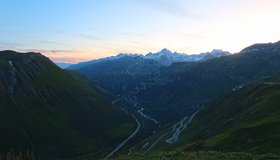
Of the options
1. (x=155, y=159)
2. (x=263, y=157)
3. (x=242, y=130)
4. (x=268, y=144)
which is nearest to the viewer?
(x=263, y=157)

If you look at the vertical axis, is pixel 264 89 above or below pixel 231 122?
above

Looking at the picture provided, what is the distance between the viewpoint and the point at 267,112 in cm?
12588

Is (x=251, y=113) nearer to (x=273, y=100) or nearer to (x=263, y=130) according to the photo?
(x=273, y=100)

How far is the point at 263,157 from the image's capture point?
40.4m

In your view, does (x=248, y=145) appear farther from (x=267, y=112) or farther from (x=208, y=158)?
(x=267, y=112)

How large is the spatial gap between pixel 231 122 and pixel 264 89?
45.1 m

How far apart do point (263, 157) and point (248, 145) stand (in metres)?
36.8

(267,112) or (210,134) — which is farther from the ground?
(267,112)

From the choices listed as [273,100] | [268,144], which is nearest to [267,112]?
[273,100]

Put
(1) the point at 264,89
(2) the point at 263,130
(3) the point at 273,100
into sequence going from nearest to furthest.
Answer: (2) the point at 263,130 → (3) the point at 273,100 → (1) the point at 264,89

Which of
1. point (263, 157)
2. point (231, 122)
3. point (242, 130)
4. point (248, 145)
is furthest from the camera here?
point (231, 122)

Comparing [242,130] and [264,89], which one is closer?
[242,130]

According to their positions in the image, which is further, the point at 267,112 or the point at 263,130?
the point at 267,112

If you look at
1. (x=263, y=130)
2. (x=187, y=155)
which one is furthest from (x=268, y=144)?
(x=187, y=155)
